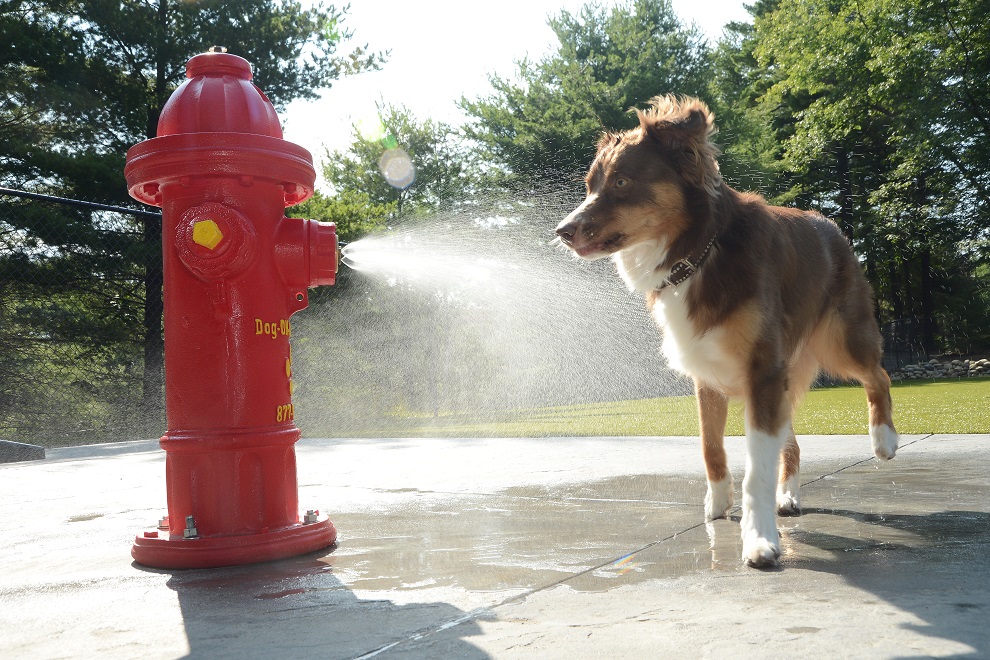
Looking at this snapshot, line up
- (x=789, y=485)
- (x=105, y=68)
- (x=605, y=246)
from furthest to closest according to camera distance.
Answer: (x=105, y=68)
(x=789, y=485)
(x=605, y=246)

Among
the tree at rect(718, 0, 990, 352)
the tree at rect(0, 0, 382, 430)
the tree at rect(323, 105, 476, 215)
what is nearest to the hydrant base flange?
the tree at rect(0, 0, 382, 430)

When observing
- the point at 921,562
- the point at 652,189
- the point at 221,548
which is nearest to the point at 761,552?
the point at 921,562

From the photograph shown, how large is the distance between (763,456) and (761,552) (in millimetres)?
569

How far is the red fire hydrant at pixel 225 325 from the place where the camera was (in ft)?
10.1

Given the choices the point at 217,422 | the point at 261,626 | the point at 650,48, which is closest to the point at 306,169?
the point at 217,422

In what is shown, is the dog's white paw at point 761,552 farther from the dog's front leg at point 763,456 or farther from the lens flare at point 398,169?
the lens flare at point 398,169

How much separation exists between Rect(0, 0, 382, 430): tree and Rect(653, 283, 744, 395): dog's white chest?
17309 millimetres

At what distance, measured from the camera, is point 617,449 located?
22.4ft

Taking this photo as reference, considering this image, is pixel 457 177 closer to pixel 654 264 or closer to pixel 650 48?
pixel 650 48

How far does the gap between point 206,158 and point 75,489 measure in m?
3.13

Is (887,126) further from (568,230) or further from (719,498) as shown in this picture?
(568,230)

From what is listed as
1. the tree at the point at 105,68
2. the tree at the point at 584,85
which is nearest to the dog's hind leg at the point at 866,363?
Answer: the tree at the point at 105,68

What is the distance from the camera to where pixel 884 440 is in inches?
172

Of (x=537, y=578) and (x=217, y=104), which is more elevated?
(x=217, y=104)
